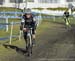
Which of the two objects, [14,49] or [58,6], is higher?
[14,49]

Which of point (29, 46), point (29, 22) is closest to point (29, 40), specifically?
point (29, 46)

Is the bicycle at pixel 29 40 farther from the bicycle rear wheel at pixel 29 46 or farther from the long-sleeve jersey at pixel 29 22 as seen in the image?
the long-sleeve jersey at pixel 29 22

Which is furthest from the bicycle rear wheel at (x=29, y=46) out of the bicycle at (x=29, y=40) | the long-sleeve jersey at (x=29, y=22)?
the long-sleeve jersey at (x=29, y=22)

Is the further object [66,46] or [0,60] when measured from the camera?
[66,46]

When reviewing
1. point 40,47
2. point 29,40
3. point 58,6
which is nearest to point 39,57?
point 29,40

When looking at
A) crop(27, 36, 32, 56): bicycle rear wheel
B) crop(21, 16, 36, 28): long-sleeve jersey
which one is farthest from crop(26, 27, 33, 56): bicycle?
crop(21, 16, 36, 28): long-sleeve jersey

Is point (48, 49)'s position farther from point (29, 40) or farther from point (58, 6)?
point (58, 6)

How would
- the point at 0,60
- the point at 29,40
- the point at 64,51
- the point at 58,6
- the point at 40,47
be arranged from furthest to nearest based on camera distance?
the point at 58,6
the point at 40,47
the point at 64,51
the point at 29,40
the point at 0,60

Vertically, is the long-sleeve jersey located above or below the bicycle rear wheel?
above

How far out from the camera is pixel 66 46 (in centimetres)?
1866

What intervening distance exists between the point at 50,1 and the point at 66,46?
6917 centimetres

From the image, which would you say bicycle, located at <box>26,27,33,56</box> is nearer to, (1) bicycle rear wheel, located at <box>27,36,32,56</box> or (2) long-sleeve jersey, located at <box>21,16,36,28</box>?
(1) bicycle rear wheel, located at <box>27,36,32,56</box>

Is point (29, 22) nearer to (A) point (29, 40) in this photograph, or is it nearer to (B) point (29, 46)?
(A) point (29, 40)

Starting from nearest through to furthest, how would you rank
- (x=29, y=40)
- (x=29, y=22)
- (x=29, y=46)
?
(x=29, y=46) → (x=29, y=40) → (x=29, y=22)
